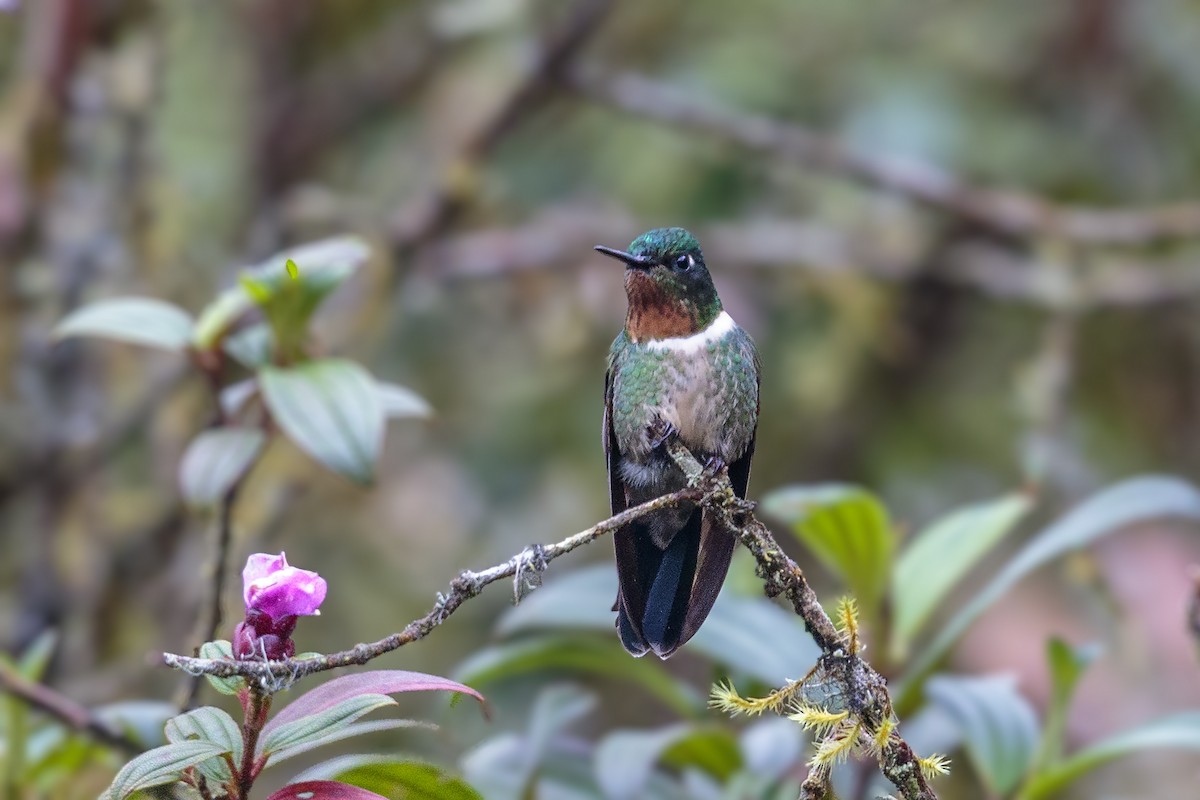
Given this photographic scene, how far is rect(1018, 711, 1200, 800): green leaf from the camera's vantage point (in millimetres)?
1594

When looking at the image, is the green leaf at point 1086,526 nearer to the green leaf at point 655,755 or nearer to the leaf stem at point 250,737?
the green leaf at point 655,755

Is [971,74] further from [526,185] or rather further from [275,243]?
[275,243]

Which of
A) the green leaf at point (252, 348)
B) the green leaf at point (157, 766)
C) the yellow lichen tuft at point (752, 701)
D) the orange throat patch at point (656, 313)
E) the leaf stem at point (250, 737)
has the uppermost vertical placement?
the orange throat patch at point (656, 313)

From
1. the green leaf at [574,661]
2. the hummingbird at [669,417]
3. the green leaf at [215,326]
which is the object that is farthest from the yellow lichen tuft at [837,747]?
the green leaf at [215,326]

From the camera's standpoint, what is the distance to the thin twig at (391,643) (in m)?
0.86

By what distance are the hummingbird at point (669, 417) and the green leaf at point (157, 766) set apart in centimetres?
39

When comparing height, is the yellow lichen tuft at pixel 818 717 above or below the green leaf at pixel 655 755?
below

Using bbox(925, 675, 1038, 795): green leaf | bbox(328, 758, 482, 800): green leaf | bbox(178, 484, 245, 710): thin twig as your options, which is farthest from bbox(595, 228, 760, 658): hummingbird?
bbox(925, 675, 1038, 795): green leaf

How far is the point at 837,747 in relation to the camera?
3.16 ft

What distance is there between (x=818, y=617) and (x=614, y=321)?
8.54 ft

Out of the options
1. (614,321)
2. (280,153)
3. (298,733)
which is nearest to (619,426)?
(298,733)

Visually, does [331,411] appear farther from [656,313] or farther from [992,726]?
[992,726]

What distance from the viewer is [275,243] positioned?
311cm

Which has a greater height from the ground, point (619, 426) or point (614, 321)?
point (614, 321)
